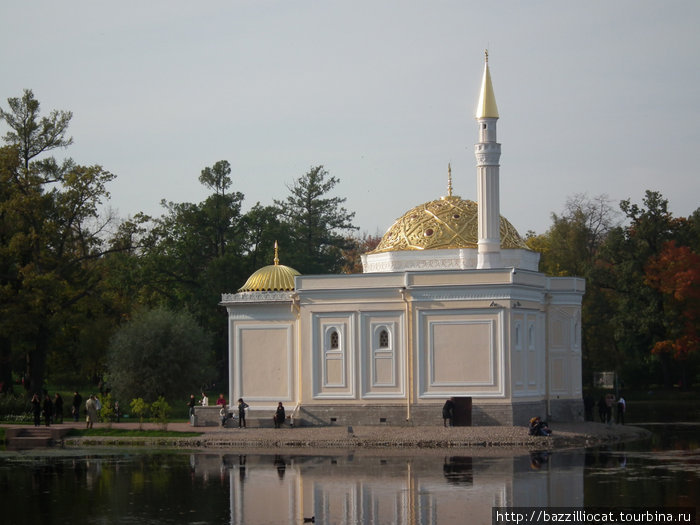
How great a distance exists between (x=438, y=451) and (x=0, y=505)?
45.6ft

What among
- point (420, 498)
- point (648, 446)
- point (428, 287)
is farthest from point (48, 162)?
point (420, 498)

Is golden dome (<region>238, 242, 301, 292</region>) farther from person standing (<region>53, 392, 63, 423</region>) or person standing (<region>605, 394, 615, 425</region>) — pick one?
person standing (<region>605, 394, 615, 425</region>)

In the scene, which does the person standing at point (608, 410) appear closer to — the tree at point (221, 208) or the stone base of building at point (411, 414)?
the stone base of building at point (411, 414)

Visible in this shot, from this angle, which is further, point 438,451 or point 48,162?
point 48,162

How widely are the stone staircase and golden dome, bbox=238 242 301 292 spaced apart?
881 centimetres

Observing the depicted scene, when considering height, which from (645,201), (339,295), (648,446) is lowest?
(648,446)

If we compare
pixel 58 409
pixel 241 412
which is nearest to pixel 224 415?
pixel 241 412

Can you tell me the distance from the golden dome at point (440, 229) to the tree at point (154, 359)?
43.4 feet

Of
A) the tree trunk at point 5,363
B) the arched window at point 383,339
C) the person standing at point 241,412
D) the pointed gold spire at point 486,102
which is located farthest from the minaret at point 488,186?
the tree trunk at point 5,363

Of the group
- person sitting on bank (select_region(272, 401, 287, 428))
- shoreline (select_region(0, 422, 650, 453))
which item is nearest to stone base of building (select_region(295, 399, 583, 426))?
shoreline (select_region(0, 422, 650, 453))

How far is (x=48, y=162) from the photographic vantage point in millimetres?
53688

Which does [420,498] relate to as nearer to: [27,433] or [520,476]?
[520,476]

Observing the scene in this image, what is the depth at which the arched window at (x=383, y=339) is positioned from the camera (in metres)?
40.1

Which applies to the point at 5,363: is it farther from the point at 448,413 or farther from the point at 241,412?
the point at 448,413
